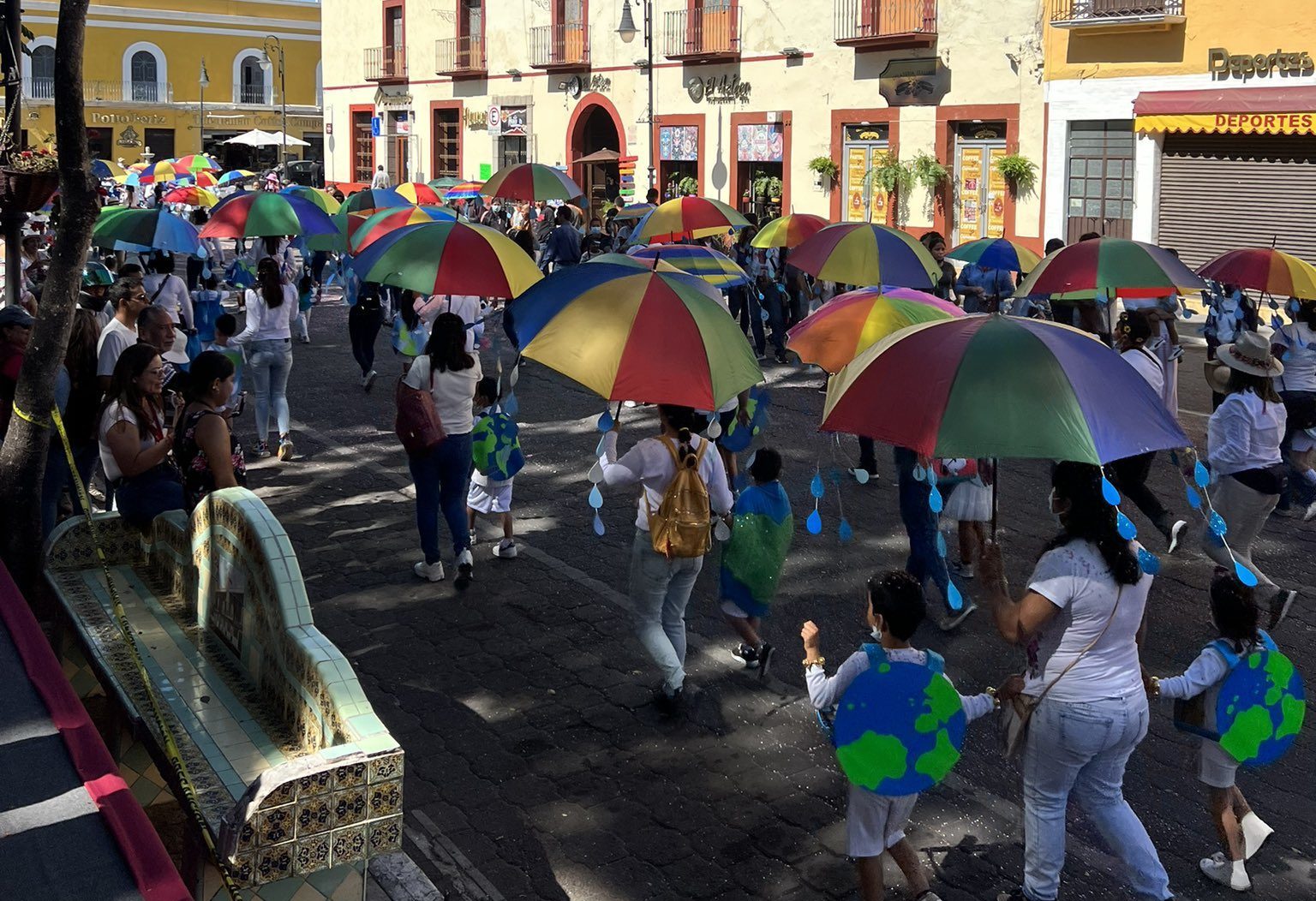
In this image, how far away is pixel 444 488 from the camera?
824cm

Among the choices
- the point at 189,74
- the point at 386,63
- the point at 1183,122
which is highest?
the point at 189,74

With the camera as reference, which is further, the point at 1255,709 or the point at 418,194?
the point at 418,194

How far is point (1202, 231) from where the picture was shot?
21734 millimetres

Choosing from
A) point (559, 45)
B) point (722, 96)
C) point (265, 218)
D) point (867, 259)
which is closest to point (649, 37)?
point (722, 96)

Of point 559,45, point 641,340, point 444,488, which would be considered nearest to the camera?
point 641,340

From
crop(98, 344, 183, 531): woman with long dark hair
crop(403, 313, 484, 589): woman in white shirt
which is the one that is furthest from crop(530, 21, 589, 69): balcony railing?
crop(98, 344, 183, 531): woman with long dark hair

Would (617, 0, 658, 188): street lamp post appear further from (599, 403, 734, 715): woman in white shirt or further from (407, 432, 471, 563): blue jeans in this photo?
(599, 403, 734, 715): woman in white shirt

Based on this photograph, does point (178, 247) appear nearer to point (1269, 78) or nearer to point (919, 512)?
point (919, 512)

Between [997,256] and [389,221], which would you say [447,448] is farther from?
[389,221]

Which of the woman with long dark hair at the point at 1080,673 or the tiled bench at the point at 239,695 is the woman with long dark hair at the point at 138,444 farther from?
the woman with long dark hair at the point at 1080,673

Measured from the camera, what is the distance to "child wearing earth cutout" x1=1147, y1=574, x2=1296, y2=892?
480cm

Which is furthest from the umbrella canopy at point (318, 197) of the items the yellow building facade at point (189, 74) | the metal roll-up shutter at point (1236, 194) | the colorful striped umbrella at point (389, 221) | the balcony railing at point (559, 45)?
the yellow building facade at point (189, 74)

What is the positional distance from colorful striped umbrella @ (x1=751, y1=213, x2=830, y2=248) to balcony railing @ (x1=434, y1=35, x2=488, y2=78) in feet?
80.0

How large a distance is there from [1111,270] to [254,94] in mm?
54987
